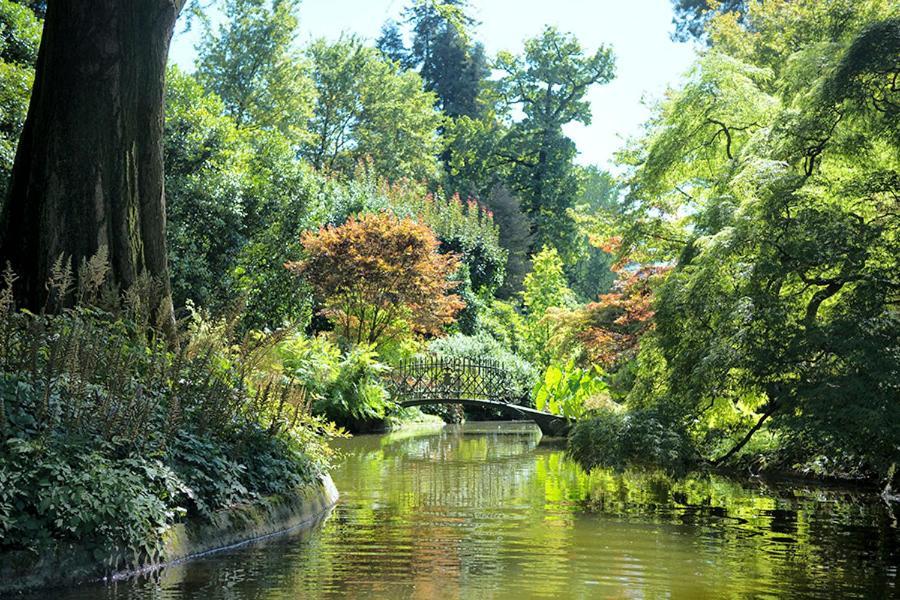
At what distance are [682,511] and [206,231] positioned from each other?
1255 cm

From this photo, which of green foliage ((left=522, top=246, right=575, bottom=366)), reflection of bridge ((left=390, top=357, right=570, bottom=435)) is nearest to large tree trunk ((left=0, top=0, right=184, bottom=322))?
reflection of bridge ((left=390, top=357, right=570, bottom=435))

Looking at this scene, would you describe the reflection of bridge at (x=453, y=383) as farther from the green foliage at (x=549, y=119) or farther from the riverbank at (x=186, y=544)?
the green foliage at (x=549, y=119)

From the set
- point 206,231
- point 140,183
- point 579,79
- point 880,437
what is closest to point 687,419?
point 880,437

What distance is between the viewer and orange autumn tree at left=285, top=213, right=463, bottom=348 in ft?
65.4

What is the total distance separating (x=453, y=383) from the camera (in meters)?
24.1

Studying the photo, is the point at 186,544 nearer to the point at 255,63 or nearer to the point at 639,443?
the point at 639,443

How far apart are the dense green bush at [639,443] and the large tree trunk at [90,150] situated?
16.9ft

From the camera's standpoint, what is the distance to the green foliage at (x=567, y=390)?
61.1 feet

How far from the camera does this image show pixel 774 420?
848 centimetres

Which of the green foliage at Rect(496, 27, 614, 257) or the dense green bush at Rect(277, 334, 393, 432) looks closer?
the dense green bush at Rect(277, 334, 393, 432)

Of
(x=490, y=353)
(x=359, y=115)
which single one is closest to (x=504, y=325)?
(x=490, y=353)

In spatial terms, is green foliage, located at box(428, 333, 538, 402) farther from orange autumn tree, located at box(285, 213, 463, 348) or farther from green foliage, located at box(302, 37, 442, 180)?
green foliage, located at box(302, 37, 442, 180)

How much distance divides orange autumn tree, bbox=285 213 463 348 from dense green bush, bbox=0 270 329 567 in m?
11.7

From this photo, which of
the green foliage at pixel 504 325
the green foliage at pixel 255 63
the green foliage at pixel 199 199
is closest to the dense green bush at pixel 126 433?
the green foliage at pixel 199 199
